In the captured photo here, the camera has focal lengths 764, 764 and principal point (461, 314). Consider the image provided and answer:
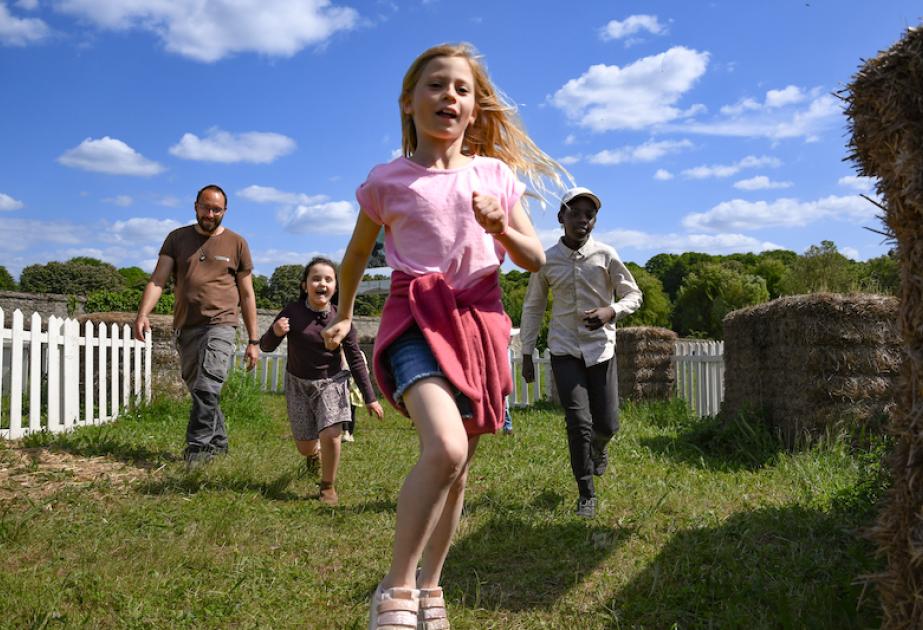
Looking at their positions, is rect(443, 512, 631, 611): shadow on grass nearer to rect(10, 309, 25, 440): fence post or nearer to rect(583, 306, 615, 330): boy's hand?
rect(583, 306, 615, 330): boy's hand

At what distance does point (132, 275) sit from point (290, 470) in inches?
2723

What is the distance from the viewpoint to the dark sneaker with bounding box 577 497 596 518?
14.1 feet

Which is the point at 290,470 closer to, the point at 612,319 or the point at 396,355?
the point at 612,319

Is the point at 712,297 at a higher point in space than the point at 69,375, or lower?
higher

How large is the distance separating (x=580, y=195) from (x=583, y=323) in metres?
0.80

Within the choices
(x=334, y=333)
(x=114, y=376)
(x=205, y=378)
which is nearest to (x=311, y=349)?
(x=205, y=378)

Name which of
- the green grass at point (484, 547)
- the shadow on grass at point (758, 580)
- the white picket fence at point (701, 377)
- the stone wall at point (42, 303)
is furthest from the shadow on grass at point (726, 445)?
the stone wall at point (42, 303)

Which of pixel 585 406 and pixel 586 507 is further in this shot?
pixel 585 406

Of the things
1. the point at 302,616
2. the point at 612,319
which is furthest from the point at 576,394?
the point at 302,616

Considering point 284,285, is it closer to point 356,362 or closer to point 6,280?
point 6,280

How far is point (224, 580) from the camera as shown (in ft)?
10.6

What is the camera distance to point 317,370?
5.14 metres

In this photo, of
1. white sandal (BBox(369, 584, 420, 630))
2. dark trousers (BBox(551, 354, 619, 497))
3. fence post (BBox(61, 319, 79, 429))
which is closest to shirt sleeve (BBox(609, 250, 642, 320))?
dark trousers (BBox(551, 354, 619, 497))

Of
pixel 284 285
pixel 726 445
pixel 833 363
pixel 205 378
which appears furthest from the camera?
pixel 284 285
